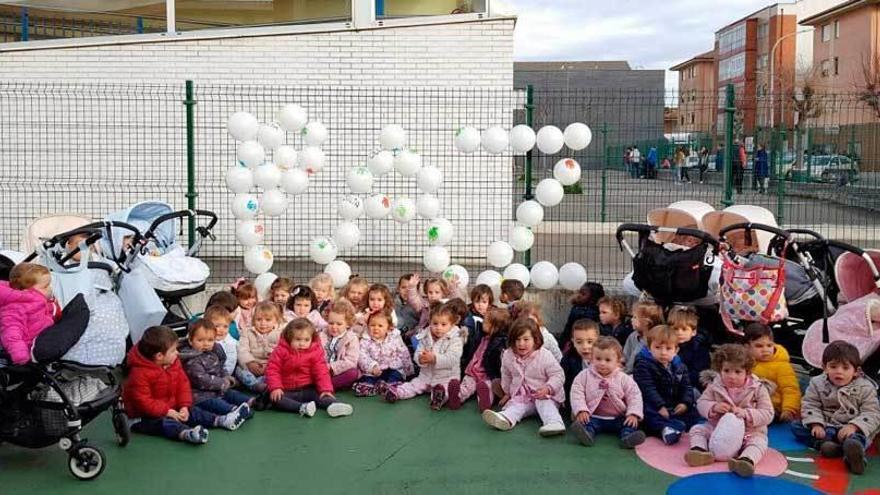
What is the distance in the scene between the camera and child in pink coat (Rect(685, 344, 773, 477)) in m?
5.53

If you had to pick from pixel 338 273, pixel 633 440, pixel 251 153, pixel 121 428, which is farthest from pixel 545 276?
pixel 121 428

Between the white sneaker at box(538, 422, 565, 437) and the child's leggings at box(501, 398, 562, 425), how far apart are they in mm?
46

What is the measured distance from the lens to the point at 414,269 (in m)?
10.5

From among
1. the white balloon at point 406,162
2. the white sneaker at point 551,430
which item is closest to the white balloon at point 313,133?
the white balloon at point 406,162

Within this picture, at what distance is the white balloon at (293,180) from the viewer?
28.6 feet

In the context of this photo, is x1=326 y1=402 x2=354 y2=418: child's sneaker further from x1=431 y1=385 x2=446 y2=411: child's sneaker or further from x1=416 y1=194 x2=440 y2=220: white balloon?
x1=416 y1=194 x2=440 y2=220: white balloon

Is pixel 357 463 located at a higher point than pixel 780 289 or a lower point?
lower

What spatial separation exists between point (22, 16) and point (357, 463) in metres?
9.58

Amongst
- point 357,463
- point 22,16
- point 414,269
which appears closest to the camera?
point 357,463

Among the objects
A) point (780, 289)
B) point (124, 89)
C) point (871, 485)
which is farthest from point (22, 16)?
point (871, 485)

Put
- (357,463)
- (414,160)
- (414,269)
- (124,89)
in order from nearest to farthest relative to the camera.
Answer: (357,463), (414,160), (414,269), (124,89)

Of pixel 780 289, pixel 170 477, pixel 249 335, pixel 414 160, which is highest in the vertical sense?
pixel 414 160

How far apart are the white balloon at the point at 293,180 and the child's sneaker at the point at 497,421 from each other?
135 inches

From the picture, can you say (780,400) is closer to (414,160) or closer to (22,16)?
(414,160)
